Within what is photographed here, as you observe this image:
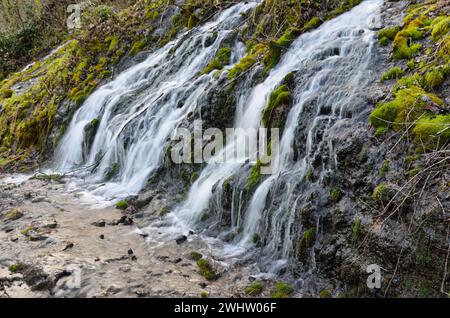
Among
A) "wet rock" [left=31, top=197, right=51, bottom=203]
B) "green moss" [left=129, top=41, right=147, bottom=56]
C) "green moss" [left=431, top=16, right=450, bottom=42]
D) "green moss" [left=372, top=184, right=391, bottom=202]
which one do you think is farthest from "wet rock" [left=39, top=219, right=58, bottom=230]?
"green moss" [left=129, top=41, right=147, bottom=56]

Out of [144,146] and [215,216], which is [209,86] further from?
[215,216]

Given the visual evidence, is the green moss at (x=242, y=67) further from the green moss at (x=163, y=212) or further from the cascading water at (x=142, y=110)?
the green moss at (x=163, y=212)

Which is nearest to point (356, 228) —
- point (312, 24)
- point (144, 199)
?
point (144, 199)

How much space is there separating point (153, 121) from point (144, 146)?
56 centimetres

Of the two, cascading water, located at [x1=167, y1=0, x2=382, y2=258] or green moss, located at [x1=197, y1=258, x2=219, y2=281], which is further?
cascading water, located at [x1=167, y1=0, x2=382, y2=258]

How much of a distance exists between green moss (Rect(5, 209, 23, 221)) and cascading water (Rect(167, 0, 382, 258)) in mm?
2545

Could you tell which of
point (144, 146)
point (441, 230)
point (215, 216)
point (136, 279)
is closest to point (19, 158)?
point (144, 146)

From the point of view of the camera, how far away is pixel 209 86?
8.32m

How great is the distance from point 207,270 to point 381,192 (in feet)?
7.03

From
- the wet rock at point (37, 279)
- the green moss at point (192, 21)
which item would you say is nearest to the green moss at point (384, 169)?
the wet rock at point (37, 279)

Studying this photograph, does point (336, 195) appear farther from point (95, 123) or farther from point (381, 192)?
point (95, 123)

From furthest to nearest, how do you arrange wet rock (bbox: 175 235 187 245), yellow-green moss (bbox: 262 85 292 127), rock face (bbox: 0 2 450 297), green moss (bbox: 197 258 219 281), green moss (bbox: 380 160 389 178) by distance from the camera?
1. yellow-green moss (bbox: 262 85 292 127)
2. wet rock (bbox: 175 235 187 245)
3. green moss (bbox: 197 258 219 281)
4. green moss (bbox: 380 160 389 178)
5. rock face (bbox: 0 2 450 297)

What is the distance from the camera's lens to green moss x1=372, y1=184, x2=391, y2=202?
4.52 metres

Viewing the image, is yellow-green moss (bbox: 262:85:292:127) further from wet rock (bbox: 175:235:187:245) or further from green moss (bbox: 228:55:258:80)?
wet rock (bbox: 175:235:187:245)
